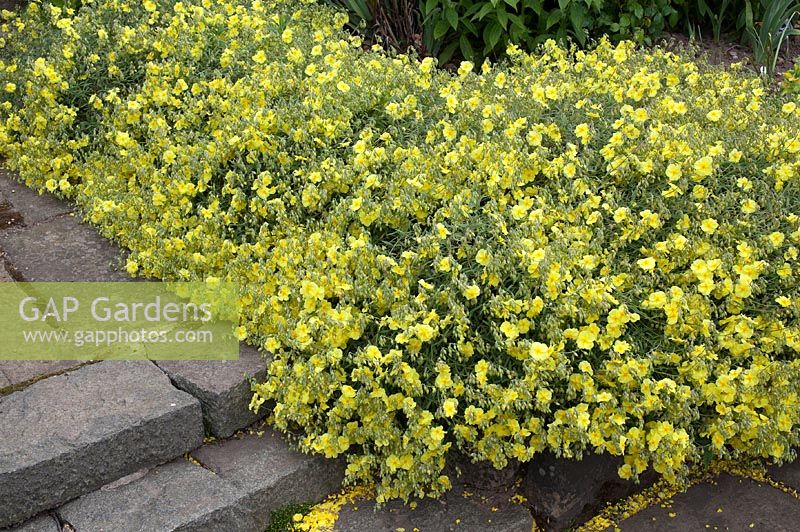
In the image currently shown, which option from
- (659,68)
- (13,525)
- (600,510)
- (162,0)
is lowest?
(600,510)

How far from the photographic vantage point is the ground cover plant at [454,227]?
8.08ft

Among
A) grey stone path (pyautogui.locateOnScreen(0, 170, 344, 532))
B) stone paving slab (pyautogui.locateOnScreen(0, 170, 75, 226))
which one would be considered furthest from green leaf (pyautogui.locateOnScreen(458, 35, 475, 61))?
grey stone path (pyautogui.locateOnScreen(0, 170, 344, 532))

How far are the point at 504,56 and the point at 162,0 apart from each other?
166cm

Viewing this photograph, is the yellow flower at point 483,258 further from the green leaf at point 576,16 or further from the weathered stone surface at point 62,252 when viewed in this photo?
the green leaf at point 576,16

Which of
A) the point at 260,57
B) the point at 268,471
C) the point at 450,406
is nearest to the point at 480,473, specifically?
the point at 450,406

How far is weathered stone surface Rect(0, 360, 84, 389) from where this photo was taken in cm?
260

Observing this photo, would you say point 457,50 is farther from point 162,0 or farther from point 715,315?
point 715,315

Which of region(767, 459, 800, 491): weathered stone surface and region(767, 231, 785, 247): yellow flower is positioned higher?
region(767, 231, 785, 247): yellow flower

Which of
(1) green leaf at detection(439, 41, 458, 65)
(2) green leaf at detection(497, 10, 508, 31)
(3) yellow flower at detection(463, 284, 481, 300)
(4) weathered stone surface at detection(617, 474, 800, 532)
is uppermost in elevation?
(2) green leaf at detection(497, 10, 508, 31)

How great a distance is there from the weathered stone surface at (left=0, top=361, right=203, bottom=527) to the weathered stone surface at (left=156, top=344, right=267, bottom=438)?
0.13 feet

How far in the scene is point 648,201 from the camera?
284 centimetres

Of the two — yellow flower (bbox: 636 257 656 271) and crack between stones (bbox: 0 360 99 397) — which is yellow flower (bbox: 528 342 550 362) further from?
crack between stones (bbox: 0 360 99 397)

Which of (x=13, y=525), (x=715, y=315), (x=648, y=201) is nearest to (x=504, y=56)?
(x=648, y=201)

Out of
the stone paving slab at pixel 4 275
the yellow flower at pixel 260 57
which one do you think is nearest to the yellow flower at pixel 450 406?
the stone paving slab at pixel 4 275
